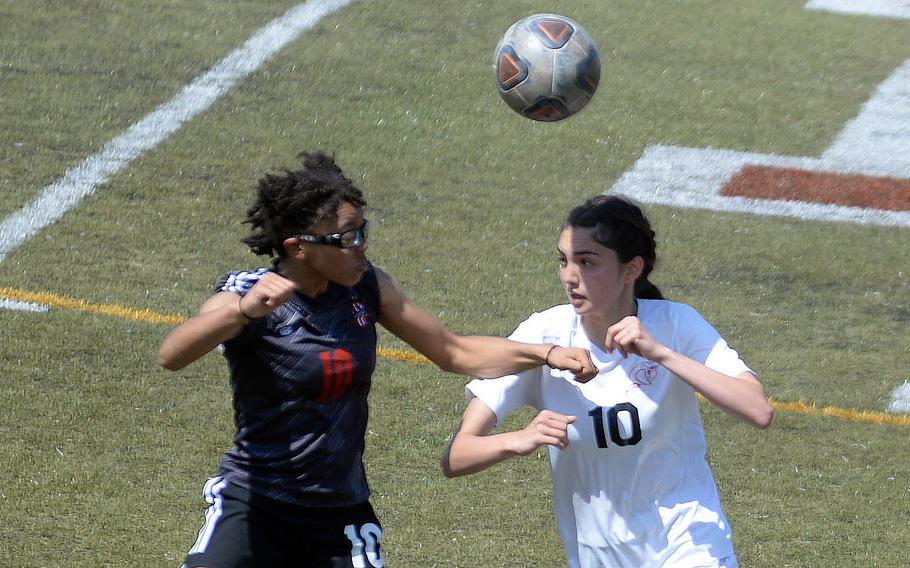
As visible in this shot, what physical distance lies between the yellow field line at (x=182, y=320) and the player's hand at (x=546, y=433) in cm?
432

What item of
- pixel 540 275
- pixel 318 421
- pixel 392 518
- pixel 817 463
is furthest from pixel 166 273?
pixel 318 421

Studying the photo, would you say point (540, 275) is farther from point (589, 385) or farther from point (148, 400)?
point (589, 385)

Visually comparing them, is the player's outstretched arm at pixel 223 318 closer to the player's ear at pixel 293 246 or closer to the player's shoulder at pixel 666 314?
the player's ear at pixel 293 246

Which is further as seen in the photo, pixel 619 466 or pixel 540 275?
pixel 540 275

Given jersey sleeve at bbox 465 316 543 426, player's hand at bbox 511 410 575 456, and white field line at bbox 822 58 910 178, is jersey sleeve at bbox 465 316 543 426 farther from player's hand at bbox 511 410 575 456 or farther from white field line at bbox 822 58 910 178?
white field line at bbox 822 58 910 178

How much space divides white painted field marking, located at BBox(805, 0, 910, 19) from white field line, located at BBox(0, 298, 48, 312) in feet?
31.2

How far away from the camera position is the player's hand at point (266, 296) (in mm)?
4484

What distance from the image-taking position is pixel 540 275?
10125 millimetres

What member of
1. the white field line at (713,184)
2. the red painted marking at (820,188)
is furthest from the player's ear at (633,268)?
the red painted marking at (820,188)

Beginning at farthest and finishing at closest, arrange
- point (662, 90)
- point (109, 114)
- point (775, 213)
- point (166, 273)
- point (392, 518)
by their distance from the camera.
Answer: point (662, 90) < point (109, 114) < point (775, 213) < point (166, 273) < point (392, 518)

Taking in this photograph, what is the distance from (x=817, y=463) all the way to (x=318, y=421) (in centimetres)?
380

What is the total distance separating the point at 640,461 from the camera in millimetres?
4648

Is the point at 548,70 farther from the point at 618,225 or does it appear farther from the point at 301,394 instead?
the point at 301,394

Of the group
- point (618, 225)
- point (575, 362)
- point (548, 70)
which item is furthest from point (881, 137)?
point (575, 362)
